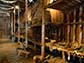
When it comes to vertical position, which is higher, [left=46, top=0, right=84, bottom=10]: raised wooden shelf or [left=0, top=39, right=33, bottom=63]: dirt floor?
[left=46, top=0, right=84, bottom=10]: raised wooden shelf

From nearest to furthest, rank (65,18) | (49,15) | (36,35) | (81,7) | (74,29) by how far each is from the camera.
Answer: (81,7) < (74,29) < (65,18) < (49,15) < (36,35)

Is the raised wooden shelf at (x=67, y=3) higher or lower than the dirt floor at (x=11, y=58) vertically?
higher

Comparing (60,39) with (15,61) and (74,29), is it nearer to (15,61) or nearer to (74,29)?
(74,29)

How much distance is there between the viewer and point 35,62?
6281mm

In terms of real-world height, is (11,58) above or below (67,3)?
below

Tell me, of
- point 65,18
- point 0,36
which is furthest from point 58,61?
point 0,36

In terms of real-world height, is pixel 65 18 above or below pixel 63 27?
above

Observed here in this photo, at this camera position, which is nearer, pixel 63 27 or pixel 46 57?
pixel 46 57

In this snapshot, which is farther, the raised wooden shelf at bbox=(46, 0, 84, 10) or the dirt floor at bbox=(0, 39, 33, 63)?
the dirt floor at bbox=(0, 39, 33, 63)

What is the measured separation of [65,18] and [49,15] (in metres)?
1.24

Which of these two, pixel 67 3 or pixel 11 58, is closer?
pixel 67 3

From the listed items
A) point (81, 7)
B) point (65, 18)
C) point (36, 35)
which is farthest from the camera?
point (36, 35)

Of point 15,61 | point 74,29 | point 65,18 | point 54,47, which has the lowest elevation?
point 15,61

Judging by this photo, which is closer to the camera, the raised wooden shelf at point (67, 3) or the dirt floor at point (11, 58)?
the raised wooden shelf at point (67, 3)
